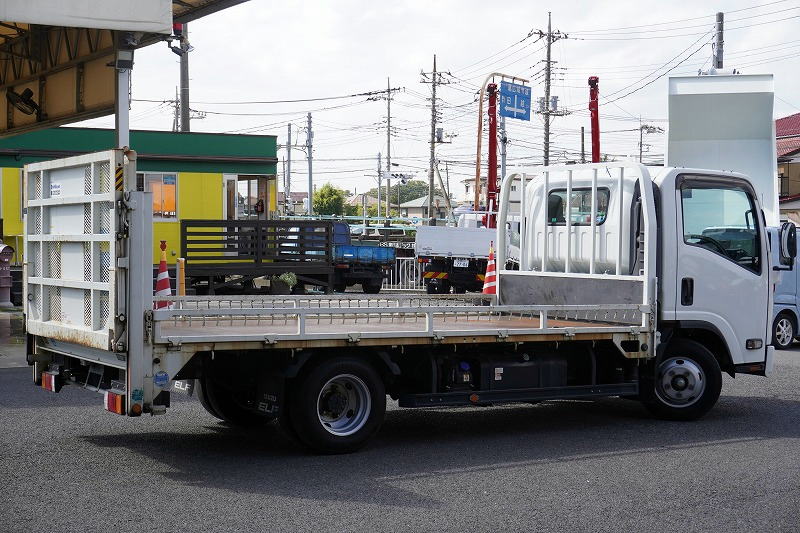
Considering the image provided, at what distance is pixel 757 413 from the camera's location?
11.1 metres

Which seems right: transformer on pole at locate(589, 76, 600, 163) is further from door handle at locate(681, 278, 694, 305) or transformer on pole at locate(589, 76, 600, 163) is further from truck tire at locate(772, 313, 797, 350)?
door handle at locate(681, 278, 694, 305)

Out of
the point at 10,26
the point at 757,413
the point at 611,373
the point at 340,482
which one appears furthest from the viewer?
the point at 10,26

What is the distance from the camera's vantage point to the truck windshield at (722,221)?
10336 millimetres

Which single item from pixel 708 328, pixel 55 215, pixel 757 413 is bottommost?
pixel 757 413

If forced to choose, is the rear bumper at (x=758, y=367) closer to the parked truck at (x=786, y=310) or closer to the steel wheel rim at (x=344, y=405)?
the steel wheel rim at (x=344, y=405)

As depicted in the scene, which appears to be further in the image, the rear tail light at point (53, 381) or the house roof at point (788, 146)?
the house roof at point (788, 146)

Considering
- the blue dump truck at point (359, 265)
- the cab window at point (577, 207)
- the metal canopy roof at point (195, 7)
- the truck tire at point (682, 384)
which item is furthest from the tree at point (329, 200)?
the truck tire at point (682, 384)

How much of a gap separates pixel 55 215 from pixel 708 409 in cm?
670

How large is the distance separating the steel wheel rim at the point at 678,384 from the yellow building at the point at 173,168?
630 inches

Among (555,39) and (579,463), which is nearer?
(579,463)

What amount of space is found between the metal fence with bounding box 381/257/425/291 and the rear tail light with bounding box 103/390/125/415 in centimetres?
2464

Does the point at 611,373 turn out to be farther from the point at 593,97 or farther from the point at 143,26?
the point at 593,97

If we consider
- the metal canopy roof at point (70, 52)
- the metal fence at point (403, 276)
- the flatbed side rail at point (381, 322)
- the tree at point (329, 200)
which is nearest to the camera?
the flatbed side rail at point (381, 322)

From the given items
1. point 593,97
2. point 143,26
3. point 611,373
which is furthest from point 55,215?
point 593,97
